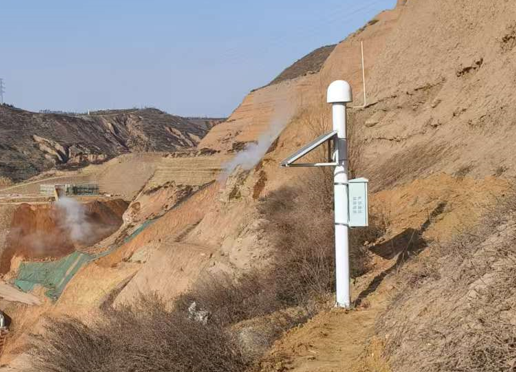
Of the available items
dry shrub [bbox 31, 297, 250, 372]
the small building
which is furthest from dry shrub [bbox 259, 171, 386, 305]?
the small building

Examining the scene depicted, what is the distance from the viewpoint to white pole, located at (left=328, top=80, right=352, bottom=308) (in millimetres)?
8039

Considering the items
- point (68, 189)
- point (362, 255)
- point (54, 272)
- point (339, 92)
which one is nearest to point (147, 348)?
point (339, 92)

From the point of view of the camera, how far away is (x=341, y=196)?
8109 millimetres

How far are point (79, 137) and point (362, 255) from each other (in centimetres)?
11987

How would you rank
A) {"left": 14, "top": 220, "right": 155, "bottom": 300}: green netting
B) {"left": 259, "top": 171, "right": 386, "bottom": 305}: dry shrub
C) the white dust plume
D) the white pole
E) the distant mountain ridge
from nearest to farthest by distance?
the white pole
{"left": 259, "top": 171, "right": 386, "bottom": 305}: dry shrub
{"left": 14, "top": 220, "right": 155, "bottom": 300}: green netting
the white dust plume
the distant mountain ridge

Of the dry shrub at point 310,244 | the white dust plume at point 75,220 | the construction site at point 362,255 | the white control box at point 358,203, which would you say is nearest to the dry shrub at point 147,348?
the construction site at point 362,255

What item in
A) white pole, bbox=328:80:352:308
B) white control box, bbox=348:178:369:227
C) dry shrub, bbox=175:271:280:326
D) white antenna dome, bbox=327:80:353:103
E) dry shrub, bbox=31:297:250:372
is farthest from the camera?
dry shrub, bbox=175:271:280:326

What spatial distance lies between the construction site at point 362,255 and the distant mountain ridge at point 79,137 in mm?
58279

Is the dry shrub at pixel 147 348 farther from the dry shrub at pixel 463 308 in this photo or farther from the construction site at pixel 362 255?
the dry shrub at pixel 463 308

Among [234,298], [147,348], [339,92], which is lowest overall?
[234,298]

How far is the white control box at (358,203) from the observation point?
789 cm

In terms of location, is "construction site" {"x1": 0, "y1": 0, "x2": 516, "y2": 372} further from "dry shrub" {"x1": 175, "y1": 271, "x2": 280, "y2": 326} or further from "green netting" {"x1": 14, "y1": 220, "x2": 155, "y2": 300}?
"green netting" {"x1": 14, "y1": 220, "x2": 155, "y2": 300}

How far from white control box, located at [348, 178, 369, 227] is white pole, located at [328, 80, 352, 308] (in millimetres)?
79

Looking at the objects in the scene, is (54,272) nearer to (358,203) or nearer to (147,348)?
(147,348)
